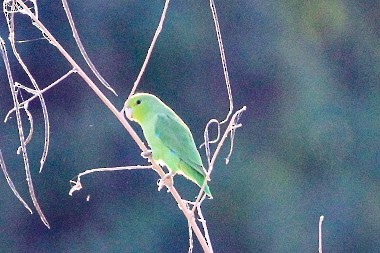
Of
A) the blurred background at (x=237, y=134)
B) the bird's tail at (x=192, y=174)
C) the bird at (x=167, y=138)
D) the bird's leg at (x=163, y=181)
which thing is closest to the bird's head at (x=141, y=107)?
the bird at (x=167, y=138)

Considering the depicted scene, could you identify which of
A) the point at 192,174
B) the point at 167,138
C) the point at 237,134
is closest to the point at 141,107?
the point at 167,138

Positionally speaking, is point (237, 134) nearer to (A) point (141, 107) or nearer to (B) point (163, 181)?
(A) point (141, 107)

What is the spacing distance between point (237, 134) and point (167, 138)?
13.5ft

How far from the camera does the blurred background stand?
6000 millimetres

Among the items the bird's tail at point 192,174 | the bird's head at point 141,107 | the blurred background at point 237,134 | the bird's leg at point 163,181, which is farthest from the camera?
A: the blurred background at point 237,134

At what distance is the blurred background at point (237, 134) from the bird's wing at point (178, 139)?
11.6 ft

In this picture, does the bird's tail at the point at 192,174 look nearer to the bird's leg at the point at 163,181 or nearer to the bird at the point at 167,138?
the bird at the point at 167,138

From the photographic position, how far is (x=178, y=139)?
2.34 metres

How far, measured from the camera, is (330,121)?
6.35 m

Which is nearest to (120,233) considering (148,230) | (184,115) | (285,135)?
(148,230)

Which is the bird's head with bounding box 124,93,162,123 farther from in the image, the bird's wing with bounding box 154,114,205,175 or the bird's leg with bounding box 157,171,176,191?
the bird's leg with bounding box 157,171,176,191

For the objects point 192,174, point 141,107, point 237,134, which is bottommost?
point 237,134

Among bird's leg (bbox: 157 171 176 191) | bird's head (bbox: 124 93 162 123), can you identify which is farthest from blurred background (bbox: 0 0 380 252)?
bird's leg (bbox: 157 171 176 191)

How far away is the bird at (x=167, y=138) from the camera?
227 centimetres
